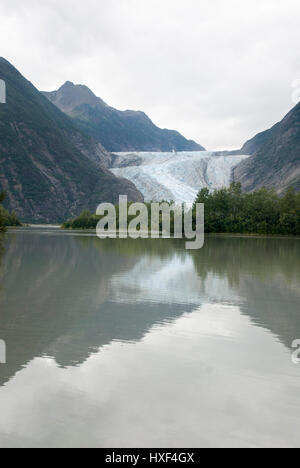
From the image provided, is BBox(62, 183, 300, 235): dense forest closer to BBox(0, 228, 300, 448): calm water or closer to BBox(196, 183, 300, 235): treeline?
BBox(196, 183, 300, 235): treeline

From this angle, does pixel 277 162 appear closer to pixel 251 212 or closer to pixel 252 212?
pixel 251 212

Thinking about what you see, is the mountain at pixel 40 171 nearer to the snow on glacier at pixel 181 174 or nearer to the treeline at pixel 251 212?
the snow on glacier at pixel 181 174

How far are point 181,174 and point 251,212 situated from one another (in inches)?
3524

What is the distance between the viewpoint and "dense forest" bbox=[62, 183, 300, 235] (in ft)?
194

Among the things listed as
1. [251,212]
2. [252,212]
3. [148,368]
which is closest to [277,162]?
[251,212]

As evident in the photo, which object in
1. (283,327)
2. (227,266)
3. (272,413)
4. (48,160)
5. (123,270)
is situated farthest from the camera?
(48,160)

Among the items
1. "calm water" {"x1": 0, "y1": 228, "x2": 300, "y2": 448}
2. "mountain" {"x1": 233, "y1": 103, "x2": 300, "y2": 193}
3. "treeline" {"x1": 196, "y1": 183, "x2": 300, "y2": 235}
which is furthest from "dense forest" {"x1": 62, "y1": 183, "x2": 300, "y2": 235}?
"mountain" {"x1": 233, "y1": 103, "x2": 300, "y2": 193}

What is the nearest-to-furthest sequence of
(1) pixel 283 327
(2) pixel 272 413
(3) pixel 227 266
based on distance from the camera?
(2) pixel 272 413 → (1) pixel 283 327 → (3) pixel 227 266

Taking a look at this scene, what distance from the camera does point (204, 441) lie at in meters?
3.80

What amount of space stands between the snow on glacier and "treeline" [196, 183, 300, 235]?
220 ft

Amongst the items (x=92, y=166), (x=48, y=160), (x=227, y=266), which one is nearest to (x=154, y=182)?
(x=92, y=166)

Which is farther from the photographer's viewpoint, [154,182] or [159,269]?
[154,182]
